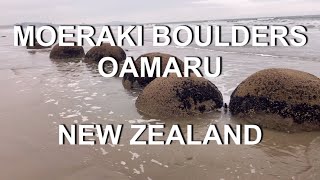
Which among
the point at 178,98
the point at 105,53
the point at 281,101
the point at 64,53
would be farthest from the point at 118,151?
the point at 64,53

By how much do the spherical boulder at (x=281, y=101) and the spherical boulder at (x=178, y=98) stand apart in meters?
0.64

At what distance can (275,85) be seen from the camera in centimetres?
659

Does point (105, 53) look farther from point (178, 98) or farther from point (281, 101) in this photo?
point (281, 101)

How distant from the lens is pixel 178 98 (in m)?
7.18

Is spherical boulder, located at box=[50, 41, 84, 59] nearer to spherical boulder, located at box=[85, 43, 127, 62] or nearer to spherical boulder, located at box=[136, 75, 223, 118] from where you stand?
spherical boulder, located at box=[85, 43, 127, 62]

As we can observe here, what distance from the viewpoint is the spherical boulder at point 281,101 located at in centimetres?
622

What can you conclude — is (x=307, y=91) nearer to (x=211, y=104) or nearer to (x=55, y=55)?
(x=211, y=104)

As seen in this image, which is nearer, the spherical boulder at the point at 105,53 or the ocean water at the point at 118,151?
the ocean water at the point at 118,151

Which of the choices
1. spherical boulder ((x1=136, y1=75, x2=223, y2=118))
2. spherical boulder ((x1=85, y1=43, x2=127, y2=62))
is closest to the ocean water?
spherical boulder ((x1=136, y1=75, x2=223, y2=118))

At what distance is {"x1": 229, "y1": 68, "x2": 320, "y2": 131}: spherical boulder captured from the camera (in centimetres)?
622

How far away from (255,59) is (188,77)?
8.96 metres

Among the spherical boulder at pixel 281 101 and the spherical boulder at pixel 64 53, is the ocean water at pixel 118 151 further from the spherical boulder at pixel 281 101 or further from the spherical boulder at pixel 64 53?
the spherical boulder at pixel 64 53

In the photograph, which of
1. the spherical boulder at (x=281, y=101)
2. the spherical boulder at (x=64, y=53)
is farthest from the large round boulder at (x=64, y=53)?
the spherical boulder at (x=281, y=101)

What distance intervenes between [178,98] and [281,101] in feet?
5.84
